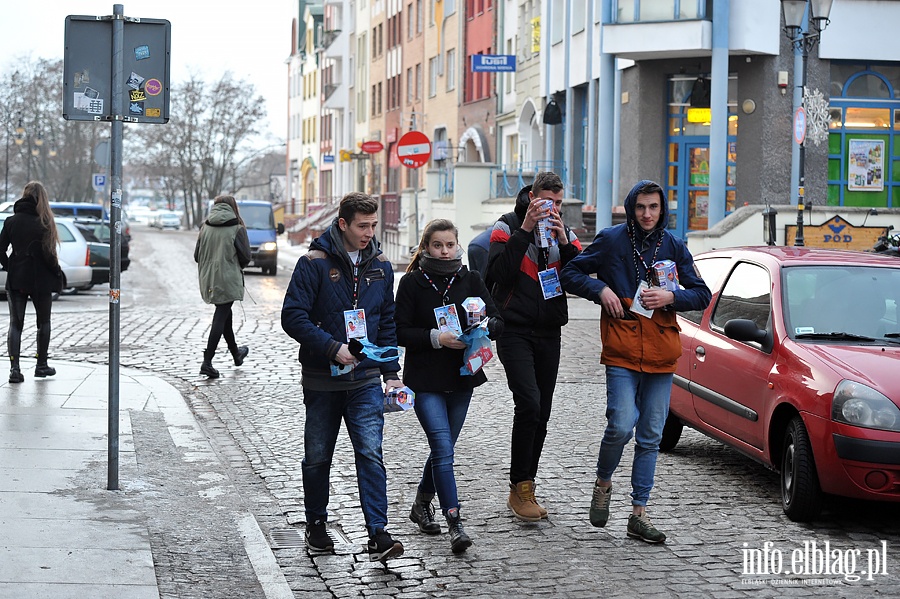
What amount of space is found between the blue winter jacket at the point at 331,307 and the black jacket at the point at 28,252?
22.5 feet

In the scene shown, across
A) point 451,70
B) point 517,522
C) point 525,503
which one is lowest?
point 517,522

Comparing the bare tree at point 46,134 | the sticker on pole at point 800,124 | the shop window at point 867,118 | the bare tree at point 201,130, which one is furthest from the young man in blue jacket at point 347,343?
the bare tree at point 201,130

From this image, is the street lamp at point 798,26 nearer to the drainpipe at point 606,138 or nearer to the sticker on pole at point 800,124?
the sticker on pole at point 800,124

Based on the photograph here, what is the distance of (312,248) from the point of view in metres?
6.74

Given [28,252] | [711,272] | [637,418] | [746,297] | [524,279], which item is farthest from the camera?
[28,252]

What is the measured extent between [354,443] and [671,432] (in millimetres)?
3760

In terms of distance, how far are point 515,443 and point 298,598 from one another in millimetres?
1817

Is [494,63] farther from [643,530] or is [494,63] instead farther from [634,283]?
[643,530]

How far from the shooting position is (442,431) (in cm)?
703

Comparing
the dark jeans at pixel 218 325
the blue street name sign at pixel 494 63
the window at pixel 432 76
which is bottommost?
the dark jeans at pixel 218 325

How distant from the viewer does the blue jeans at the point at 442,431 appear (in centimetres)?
693

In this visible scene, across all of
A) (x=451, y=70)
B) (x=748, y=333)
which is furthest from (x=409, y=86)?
(x=748, y=333)

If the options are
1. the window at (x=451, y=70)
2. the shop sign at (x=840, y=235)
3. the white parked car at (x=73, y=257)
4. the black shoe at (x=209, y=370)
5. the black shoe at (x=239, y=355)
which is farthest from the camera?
the window at (x=451, y=70)

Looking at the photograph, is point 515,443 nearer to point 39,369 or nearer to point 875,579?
point 875,579
